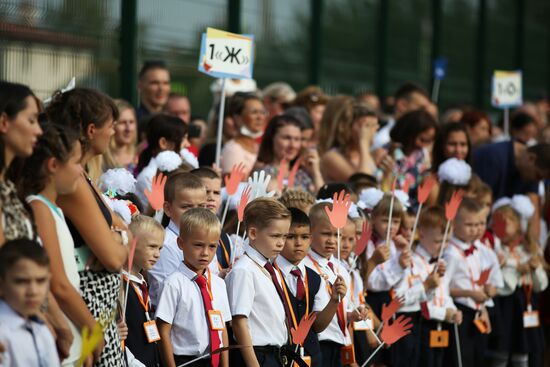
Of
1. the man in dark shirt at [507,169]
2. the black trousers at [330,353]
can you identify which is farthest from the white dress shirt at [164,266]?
the man in dark shirt at [507,169]

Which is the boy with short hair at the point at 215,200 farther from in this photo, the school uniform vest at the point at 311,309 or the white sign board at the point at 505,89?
the white sign board at the point at 505,89

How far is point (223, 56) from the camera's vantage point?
7387 mm

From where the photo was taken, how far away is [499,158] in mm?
9461

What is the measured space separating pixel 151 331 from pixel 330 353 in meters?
1.41

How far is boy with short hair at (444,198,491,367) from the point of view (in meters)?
Result: 7.67

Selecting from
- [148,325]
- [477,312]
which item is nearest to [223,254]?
[148,325]

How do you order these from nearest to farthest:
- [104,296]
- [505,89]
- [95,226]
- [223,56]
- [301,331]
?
[95,226] → [104,296] → [301,331] → [223,56] → [505,89]

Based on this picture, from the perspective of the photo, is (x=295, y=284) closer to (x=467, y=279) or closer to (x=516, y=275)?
(x=467, y=279)

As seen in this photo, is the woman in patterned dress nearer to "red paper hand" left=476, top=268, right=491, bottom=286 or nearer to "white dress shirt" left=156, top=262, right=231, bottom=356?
"white dress shirt" left=156, top=262, right=231, bottom=356

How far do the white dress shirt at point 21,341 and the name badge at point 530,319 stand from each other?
18.4ft

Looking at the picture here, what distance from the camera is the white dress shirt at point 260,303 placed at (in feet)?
18.1

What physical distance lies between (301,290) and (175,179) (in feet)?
3.00

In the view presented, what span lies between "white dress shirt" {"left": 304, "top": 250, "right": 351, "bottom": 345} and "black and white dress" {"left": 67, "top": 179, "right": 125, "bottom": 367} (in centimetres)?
183

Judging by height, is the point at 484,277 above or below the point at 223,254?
below
